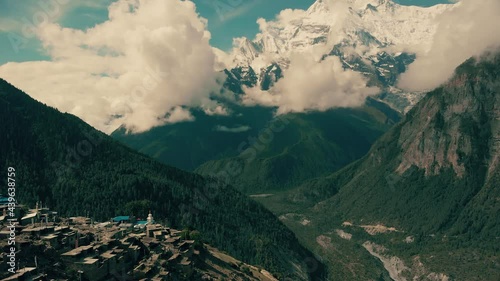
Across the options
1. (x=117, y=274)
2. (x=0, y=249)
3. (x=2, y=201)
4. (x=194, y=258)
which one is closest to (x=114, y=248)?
(x=117, y=274)

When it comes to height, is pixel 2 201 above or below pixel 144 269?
above

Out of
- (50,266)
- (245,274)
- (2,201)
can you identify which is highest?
(2,201)

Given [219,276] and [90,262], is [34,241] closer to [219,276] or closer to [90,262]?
[90,262]

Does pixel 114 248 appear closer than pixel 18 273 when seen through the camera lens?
No

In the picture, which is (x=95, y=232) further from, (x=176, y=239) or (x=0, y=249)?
(x=0, y=249)

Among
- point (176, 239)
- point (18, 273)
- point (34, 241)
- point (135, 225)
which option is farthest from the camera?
point (135, 225)

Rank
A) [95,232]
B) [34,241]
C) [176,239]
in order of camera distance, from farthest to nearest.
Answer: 1. [176,239]
2. [95,232]
3. [34,241]
